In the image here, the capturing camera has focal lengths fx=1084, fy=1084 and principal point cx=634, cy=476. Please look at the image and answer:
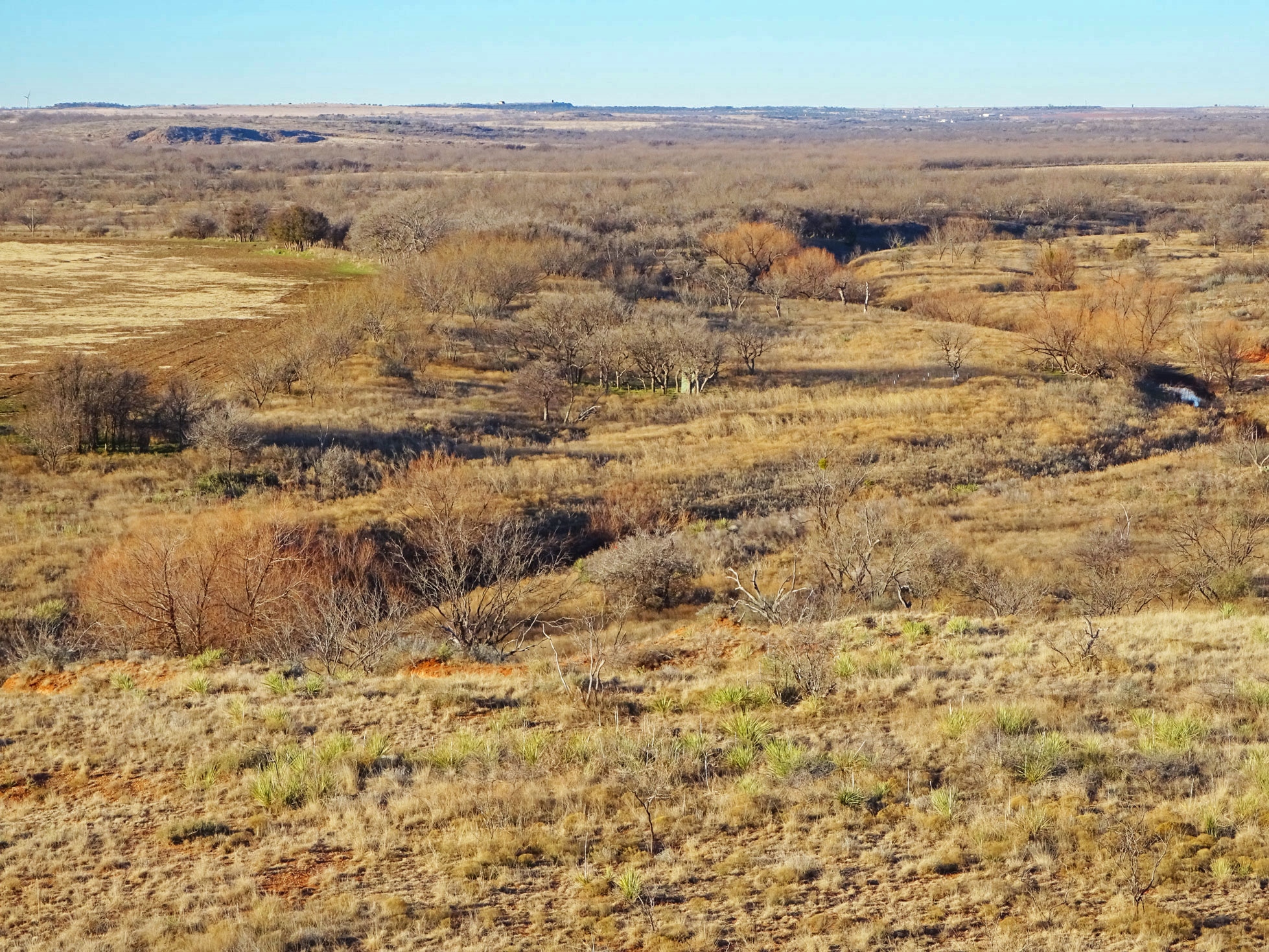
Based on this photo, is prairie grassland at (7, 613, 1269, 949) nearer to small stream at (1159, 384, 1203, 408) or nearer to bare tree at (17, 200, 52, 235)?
small stream at (1159, 384, 1203, 408)

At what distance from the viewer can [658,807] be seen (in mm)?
9734

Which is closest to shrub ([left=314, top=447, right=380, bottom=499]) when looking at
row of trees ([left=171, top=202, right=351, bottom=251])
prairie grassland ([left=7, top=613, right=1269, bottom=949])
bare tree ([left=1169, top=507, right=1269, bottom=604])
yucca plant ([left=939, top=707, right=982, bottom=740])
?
prairie grassland ([left=7, top=613, right=1269, bottom=949])

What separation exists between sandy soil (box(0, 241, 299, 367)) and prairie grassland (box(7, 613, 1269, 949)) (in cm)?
3473

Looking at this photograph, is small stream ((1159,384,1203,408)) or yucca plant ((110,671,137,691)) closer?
yucca plant ((110,671,137,691))

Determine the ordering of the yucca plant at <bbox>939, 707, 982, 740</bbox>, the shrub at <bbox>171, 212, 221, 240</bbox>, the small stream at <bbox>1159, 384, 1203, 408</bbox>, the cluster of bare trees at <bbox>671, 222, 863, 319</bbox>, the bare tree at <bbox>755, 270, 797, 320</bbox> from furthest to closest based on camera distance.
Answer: the shrub at <bbox>171, 212, 221, 240</bbox> → the cluster of bare trees at <bbox>671, 222, 863, 319</bbox> → the bare tree at <bbox>755, 270, 797, 320</bbox> → the small stream at <bbox>1159, 384, 1203, 408</bbox> → the yucca plant at <bbox>939, 707, 982, 740</bbox>

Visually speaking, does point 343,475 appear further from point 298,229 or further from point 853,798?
point 298,229

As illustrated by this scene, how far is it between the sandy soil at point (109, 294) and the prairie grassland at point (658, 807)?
34.7m

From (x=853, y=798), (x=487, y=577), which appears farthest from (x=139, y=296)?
(x=853, y=798)

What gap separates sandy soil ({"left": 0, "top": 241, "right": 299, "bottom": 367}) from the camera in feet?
149

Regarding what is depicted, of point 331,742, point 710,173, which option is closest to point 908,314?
point 331,742

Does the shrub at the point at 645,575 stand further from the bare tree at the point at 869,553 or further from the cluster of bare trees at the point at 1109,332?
the cluster of bare trees at the point at 1109,332

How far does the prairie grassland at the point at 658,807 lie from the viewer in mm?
7855

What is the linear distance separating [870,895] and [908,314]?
178 ft

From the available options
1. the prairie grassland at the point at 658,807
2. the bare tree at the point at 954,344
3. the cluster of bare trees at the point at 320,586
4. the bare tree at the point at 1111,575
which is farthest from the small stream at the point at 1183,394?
the prairie grassland at the point at 658,807
